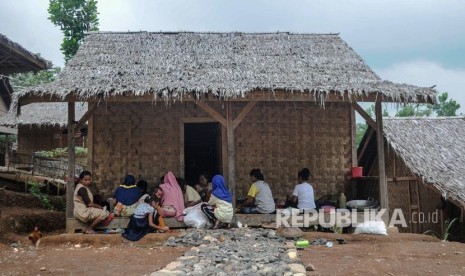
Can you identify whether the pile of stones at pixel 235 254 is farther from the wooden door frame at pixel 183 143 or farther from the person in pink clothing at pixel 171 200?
the wooden door frame at pixel 183 143

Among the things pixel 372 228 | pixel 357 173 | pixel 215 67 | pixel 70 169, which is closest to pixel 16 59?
pixel 70 169

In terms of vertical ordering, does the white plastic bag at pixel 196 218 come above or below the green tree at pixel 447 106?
below

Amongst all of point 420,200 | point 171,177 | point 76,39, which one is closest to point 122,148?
point 171,177

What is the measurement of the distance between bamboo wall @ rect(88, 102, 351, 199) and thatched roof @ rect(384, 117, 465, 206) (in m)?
2.70

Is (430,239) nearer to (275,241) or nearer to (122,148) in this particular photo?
(275,241)

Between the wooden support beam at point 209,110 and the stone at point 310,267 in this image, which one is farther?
the wooden support beam at point 209,110

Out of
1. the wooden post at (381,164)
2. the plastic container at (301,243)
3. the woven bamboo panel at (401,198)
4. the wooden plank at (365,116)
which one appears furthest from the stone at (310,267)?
the woven bamboo panel at (401,198)

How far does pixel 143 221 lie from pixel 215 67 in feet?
11.3

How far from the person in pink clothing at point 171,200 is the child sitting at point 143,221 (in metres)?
0.25

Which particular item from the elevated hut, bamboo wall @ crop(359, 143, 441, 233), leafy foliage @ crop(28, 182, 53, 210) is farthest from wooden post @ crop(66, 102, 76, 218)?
bamboo wall @ crop(359, 143, 441, 233)

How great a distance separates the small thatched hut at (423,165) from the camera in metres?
11.1

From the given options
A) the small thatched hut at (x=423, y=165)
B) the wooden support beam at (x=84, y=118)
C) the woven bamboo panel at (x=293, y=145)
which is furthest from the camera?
the small thatched hut at (x=423, y=165)

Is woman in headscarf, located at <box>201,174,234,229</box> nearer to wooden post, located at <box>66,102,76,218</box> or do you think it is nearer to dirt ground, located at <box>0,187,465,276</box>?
dirt ground, located at <box>0,187,465,276</box>

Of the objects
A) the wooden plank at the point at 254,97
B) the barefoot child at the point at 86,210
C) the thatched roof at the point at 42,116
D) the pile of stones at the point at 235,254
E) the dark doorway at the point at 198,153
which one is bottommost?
the pile of stones at the point at 235,254
